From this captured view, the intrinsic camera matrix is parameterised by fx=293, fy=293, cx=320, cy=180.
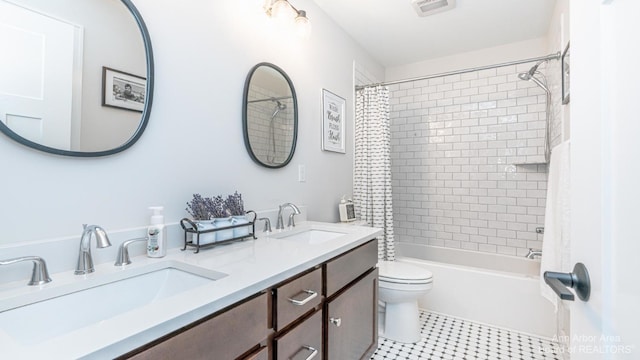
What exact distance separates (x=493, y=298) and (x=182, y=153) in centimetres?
240

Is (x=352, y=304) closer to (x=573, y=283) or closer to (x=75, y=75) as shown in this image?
(x=573, y=283)

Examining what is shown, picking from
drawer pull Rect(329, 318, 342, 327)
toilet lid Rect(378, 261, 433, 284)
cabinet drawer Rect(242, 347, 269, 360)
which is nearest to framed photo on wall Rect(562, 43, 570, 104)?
toilet lid Rect(378, 261, 433, 284)

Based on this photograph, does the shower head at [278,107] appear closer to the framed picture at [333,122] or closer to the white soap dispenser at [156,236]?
the framed picture at [333,122]

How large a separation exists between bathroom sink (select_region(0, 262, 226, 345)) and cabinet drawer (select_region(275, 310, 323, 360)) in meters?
0.32

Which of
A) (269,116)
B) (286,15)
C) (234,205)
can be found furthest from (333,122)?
(234,205)

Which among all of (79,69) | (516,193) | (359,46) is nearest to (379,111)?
(359,46)

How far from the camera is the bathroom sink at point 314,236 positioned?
168 cm

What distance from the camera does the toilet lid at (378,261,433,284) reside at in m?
1.99

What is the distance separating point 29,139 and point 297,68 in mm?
1475

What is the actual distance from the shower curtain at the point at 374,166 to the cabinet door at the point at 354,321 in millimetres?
930

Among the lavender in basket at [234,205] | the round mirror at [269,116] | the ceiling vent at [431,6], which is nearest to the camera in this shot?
the lavender in basket at [234,205]

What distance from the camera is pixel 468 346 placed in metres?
1.95


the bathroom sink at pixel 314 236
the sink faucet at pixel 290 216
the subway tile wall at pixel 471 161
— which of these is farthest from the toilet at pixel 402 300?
the subway tile wall at pixel 471 161

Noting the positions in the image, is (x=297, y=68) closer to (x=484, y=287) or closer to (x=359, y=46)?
(x=359, y=46)
